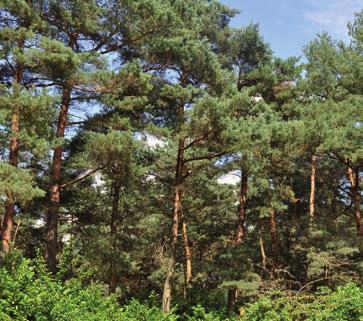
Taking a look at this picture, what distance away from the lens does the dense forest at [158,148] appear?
36.7 ft

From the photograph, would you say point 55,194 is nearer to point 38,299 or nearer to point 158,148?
point 158,148

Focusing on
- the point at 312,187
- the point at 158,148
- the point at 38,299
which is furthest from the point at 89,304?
the point at 312,187

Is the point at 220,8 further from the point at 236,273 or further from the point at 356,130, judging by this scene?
the point at 236,273

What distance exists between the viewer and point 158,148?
47.5ft

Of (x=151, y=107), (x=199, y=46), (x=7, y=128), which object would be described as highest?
(x=199, y=46)

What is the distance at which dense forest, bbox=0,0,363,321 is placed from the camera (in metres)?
11.2

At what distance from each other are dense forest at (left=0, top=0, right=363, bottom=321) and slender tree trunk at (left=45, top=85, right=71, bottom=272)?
0.18 ft

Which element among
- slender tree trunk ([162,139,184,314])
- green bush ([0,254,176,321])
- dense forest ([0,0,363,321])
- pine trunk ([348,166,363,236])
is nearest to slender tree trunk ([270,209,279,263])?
dense forest ([0,0,363,321])

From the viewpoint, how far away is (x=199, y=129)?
12.7m

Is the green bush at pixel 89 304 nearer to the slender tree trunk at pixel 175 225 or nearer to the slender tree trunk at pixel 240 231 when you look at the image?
the slender tree trunk at pixel 175 225

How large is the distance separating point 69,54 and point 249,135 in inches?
194

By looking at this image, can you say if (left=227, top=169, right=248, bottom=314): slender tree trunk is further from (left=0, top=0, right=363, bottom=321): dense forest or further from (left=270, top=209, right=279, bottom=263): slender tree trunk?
(left=270, top=209, right=279, bottom=263): slender tree trunk

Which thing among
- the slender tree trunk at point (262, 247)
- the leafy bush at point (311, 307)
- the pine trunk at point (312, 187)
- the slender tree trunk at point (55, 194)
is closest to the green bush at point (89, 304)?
the leafy bush at point (311, 307)

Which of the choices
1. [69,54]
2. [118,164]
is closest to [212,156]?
[118,164]
